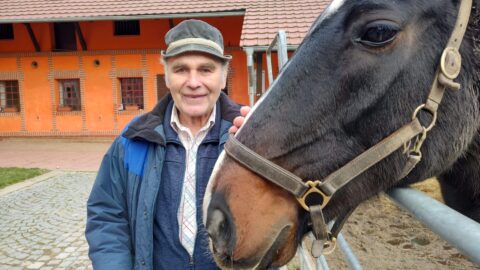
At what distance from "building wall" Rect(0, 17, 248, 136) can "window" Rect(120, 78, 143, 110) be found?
290mm

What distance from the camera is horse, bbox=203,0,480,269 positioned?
1.14 m

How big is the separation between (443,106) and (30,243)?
5059mm

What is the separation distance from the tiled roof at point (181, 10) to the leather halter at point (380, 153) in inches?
367

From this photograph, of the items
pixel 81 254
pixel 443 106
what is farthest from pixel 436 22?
pixel 81 254

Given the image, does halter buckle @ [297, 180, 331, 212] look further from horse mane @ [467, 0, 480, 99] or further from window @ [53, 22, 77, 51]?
window @ [53, 22, 77, 51]

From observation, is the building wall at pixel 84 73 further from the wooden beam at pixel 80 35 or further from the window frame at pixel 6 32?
the window frame at pixel 6 32

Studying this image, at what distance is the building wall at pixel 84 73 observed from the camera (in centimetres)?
1471

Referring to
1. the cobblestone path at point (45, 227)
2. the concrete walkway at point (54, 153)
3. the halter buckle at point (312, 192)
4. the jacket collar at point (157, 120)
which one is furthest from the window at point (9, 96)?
the halter buckle at point (312, 192)

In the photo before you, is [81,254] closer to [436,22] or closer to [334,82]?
[334,82]

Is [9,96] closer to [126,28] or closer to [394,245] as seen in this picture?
[126,28]

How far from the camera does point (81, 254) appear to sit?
429cm

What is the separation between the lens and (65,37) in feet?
51.8

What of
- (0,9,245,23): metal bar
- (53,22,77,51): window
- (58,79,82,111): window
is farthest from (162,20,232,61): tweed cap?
(53,22,77,51): window

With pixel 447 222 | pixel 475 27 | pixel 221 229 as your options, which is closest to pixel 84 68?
pixel 221 229
